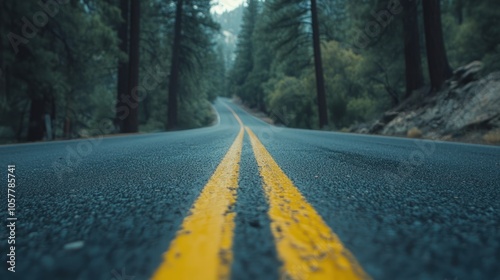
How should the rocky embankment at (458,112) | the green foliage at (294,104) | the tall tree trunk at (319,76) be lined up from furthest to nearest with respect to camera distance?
the green foliage at (294,104), the tall tree trunk at (319,76), the rocky embankment at (458,112)

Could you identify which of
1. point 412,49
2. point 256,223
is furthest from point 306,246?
point 412,49

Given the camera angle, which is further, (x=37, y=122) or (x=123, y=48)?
(x=123, y=48)

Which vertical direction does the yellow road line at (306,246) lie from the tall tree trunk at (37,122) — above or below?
below

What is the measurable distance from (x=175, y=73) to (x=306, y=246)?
81.0ft

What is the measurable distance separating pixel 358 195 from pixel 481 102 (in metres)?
9.49

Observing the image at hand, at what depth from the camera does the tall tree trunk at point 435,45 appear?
1098 cm

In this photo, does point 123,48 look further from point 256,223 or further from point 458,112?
point 256,223

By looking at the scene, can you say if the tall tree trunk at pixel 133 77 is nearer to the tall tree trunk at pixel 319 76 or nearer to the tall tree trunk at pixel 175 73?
the tall tree trunk at pixel 175 73

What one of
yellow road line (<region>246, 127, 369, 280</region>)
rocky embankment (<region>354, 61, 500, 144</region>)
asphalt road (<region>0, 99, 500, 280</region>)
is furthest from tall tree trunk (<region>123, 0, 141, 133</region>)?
yellow road line (<region>246, 127, 369, 280</region>)

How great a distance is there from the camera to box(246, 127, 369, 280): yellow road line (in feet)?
2.50

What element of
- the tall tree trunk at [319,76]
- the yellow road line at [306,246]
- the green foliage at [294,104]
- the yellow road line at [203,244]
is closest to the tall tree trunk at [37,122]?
the yellow road line at [203,244]

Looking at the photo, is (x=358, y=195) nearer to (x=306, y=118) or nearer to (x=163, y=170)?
(x=163, y=170)

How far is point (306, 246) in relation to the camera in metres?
0.90

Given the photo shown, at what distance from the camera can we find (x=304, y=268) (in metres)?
0.78
